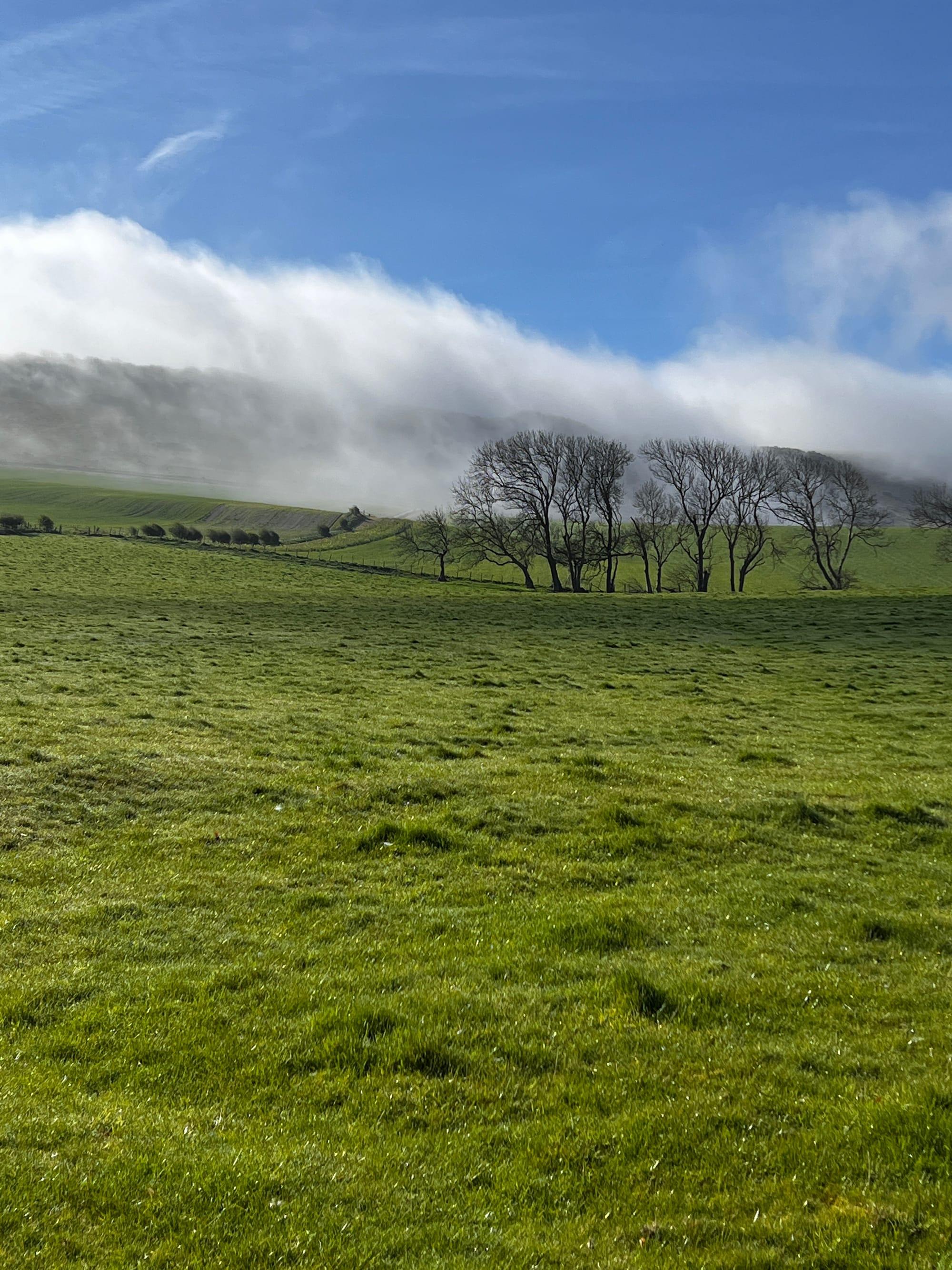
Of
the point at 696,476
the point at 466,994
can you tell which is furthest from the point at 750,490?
the point at 466,994

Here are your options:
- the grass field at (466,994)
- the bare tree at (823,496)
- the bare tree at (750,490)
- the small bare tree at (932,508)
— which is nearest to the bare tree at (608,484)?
the bare tree at (750,490)

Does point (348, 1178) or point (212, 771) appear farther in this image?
point (212, 771)

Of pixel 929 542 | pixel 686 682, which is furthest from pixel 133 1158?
pixel 929 542

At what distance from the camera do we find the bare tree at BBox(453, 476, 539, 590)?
9188 cm

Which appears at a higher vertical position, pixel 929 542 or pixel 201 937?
pixel 929 542

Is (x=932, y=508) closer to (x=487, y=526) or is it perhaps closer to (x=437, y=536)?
(x=487, y=526)

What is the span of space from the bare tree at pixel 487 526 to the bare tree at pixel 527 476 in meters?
0.70

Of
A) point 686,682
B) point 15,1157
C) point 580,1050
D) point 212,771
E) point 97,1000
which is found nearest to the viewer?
point 15,1157

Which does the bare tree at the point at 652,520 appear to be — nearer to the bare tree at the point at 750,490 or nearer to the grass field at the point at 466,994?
the bare tree at the point at 750,490

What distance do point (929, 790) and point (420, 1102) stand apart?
49.2 feet

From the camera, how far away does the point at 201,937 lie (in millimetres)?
10094

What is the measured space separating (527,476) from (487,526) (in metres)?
7.64

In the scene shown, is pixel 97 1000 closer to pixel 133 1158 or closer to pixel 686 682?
pixel 133 1158

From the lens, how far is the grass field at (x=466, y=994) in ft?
18.1
